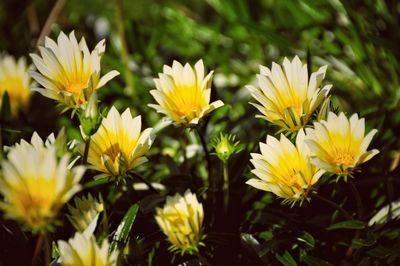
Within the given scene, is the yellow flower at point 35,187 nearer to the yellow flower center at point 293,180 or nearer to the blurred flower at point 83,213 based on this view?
the blurred flower at point 83,213

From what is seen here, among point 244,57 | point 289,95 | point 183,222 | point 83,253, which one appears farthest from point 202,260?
point 244,57

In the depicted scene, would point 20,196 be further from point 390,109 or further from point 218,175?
point 390,109

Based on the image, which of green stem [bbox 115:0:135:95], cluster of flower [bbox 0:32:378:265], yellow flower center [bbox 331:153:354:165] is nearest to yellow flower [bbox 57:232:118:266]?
cluster of flower [bbox 0:32:378:265]

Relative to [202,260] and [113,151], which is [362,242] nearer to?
[202,260]

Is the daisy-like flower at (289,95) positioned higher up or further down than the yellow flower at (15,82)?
further down

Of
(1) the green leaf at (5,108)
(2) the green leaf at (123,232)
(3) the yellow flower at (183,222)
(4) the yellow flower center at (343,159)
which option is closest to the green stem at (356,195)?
(4) the yellow flower center at (343,159)

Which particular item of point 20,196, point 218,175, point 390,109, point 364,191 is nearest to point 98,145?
point 20,196
